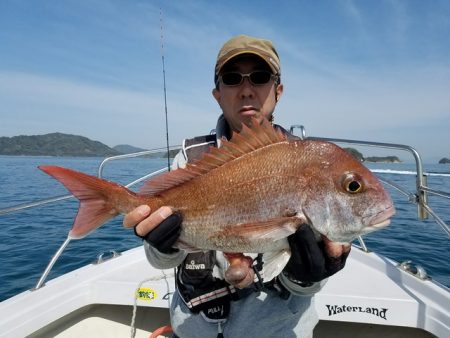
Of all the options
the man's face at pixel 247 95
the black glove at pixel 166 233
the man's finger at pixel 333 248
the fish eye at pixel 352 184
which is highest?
the man's face at pixel 247 95

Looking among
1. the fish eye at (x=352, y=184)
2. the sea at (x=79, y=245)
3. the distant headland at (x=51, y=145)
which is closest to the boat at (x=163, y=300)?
the fish eye at (x=352, y=184)

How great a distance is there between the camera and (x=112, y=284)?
4.38 m

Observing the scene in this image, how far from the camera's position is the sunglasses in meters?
2.71

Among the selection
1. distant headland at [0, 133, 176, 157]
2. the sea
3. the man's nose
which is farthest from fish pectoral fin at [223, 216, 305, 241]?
distant headland at [0, 133, 176, 157]

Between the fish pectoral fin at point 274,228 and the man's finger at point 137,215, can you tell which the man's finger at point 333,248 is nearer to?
the fish pectoral fin at point 274,228

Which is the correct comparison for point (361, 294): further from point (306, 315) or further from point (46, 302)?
point (46, 302)

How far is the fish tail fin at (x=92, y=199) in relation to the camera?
7.04 feet

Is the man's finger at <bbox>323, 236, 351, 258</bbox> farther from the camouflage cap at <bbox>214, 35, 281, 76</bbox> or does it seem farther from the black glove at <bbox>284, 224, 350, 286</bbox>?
the camouflage cap at <bbox>214, 35, 281, 76</bbox>

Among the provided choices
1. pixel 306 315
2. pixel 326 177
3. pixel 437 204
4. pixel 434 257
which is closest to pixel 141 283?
pixel 306 315

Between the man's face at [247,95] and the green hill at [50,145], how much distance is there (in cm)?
12072

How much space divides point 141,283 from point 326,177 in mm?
3164

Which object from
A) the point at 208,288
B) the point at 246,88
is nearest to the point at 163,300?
the point at 208,288

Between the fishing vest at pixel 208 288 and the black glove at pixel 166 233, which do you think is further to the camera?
the fishing vest at pixel 208 288

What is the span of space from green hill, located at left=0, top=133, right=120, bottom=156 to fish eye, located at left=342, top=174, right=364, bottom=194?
122 meters
